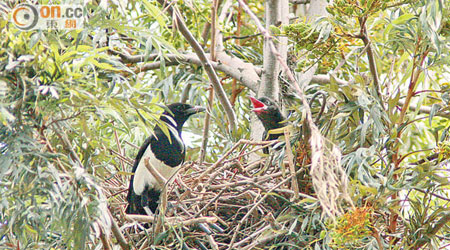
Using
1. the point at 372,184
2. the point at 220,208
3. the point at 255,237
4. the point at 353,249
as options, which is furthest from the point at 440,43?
the point at 220,208

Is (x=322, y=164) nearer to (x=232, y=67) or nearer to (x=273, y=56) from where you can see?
(x=273, y=56)

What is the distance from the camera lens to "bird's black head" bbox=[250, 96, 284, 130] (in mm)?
4328

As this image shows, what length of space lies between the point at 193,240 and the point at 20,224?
4.13ft

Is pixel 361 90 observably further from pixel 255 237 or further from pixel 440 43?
pixel 255 237

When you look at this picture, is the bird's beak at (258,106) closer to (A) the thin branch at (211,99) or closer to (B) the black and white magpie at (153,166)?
(A) the thin branch at (211,99)

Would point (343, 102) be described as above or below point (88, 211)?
above

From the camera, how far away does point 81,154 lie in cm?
289

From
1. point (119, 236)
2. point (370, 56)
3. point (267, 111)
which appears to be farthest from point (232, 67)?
point (119, 236)

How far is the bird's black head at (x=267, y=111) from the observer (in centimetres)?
433

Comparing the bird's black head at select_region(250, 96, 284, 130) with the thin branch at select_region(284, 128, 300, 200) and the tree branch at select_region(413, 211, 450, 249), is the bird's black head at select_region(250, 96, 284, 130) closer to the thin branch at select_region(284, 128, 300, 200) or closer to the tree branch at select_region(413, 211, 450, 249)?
the thin branch at select_region(284, 128, 300, 200)

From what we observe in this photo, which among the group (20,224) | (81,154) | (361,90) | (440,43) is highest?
(440,43)

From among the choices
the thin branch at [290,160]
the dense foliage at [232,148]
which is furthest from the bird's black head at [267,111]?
the thin branch at [290,160]

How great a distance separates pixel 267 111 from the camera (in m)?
4.32

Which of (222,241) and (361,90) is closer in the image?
(361,90)
